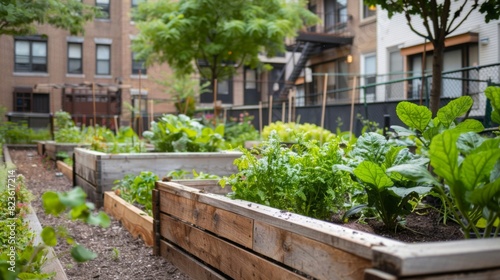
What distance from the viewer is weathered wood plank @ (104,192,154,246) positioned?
15.9 feet

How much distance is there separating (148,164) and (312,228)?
4.83 meters

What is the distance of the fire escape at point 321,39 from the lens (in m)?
22.9

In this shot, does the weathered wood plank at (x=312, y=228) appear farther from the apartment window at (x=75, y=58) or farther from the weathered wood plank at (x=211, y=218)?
the apartment window at (x=75, y=58)

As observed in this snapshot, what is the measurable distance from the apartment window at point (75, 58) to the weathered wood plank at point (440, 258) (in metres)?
30.8

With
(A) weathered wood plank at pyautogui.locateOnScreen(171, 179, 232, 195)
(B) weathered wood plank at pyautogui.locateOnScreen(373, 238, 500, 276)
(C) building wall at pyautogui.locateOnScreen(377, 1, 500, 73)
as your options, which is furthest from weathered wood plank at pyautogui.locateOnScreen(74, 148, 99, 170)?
(C) building wall at pyautogui.locateOnScreen(377, 1, 500, 73)

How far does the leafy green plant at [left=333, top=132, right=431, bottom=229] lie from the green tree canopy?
14191 mm

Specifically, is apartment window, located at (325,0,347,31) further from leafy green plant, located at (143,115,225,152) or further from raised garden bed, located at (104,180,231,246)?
raised garden bed, located at (104,180,231,246)

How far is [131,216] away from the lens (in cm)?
536

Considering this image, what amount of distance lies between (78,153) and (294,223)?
6795 millimetres

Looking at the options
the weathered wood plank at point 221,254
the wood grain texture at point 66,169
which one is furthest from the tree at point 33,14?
the wood grain texture at point 66,169

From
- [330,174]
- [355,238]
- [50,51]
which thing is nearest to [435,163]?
[355,238]

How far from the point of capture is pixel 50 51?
2933cm

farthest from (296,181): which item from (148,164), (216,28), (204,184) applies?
(216,28)

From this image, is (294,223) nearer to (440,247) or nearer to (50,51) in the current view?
(440,247)
